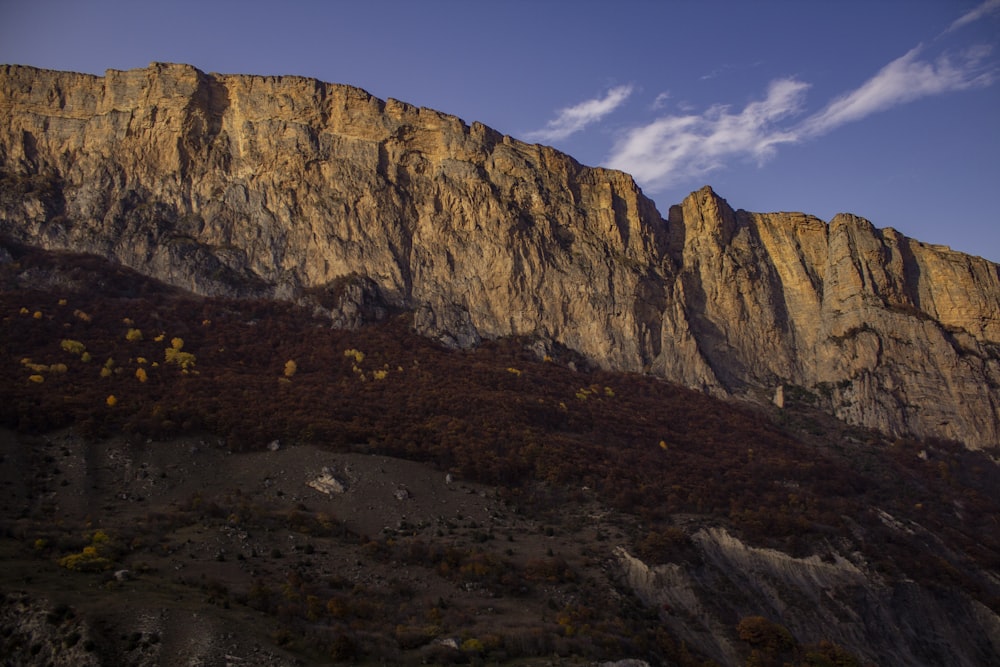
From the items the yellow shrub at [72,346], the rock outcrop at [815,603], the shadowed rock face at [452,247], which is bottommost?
the rock outcrop at [815,603]

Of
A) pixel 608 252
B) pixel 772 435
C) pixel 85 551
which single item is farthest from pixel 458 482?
pixel 608 252

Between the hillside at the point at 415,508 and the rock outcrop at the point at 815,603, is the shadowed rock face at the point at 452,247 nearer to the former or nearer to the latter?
the hillside at the point at 415,508

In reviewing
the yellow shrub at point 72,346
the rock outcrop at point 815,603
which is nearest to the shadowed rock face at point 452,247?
the yellow shrub at point 72,346

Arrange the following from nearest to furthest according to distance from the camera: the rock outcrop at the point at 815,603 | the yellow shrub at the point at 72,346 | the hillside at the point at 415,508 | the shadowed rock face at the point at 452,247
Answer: the hillside at the point at 415,508 < the rock outcrop at the point at 815,603 < the yellow shrub at the point at 72,346 < the shadowed rock face at the point at 452,247

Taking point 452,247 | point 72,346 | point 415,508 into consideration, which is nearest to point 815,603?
point 415,508

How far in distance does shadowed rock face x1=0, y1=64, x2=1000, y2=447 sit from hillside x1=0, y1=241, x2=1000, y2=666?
6.29m

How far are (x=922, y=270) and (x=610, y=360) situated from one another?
4214cm

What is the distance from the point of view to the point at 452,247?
93812 mm

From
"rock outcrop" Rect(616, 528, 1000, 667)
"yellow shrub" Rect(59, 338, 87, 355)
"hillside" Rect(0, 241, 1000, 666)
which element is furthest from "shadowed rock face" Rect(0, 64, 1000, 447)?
"rock outcrop" Rect(616, 528, 1000, 667)

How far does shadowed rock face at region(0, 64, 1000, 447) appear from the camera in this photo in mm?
86812

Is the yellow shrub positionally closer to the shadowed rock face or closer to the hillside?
the hillside

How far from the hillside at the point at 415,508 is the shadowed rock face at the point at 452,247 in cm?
629

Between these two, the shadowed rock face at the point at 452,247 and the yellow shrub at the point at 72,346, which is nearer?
the yellow shrub at the point at 72,346

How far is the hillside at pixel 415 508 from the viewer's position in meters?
33.4
